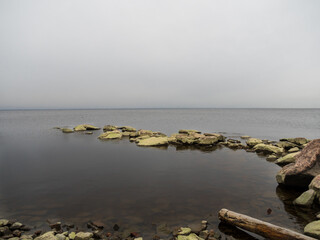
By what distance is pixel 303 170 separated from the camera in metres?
12.0

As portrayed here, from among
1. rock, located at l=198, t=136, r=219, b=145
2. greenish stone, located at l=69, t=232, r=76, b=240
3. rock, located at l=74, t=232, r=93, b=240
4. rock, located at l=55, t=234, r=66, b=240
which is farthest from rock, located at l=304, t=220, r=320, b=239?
rock, located at l=198, t=136, r=219, b=145

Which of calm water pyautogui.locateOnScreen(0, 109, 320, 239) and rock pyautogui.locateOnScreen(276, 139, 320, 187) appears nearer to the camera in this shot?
calm water pyautogui.locateOnScreen(0, 109, 320, 239)

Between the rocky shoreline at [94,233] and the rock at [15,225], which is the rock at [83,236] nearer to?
the rocky shoreline at [94,233]

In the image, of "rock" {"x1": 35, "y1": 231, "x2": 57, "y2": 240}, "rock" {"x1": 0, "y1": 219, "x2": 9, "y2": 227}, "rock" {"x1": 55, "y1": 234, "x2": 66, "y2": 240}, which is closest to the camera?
"rock" {"x1": 35, "y1": 231, "x2": 57, "y2": 240}

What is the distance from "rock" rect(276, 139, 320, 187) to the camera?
39.2 ft

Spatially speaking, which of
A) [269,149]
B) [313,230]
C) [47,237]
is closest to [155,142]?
[269,149]

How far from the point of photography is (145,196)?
11.3 metres

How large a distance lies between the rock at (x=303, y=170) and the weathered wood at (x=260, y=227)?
22.1 feet

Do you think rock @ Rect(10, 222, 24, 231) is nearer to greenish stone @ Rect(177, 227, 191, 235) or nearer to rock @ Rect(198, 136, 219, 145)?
greenish stone @ Rect(177, 227, 191, 235)

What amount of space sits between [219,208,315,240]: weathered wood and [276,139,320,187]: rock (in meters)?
6.75

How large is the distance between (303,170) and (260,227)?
702 cm

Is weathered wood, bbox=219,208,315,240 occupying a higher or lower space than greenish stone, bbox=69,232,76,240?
higher

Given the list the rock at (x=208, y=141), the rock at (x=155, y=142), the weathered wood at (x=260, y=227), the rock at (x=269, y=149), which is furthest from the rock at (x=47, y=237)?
the rock at (x=208, y=141)

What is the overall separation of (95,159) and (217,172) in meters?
12.4
